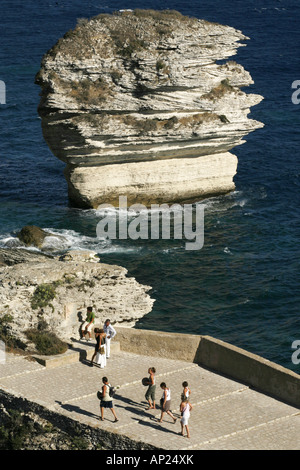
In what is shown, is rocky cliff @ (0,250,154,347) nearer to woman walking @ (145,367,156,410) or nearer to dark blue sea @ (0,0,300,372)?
dark blue sea @ (0,0,300,372)

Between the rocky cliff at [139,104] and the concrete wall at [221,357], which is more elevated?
the rocky cliff at [139,104]

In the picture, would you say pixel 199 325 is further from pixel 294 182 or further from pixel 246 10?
pixel 246 10

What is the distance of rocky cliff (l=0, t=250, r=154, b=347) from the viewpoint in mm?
42156

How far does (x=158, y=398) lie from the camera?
37.8 metres

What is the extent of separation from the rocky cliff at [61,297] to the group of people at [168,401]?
6.80 meters

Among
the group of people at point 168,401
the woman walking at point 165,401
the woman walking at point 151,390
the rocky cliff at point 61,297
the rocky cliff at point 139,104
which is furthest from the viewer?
the rocky cliff at point 139,104

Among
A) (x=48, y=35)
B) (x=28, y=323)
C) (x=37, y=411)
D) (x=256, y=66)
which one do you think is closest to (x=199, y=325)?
(x=28, y=323)

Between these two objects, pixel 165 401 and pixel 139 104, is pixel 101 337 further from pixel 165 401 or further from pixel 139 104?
pixel 139 104

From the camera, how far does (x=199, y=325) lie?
50.1 m

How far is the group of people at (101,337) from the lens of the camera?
132 feet

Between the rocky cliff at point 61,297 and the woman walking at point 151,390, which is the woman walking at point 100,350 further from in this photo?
the woman walking at point 151,390

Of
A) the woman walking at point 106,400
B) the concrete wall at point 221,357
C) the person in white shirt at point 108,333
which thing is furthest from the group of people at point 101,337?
the woman walking at point 106,400

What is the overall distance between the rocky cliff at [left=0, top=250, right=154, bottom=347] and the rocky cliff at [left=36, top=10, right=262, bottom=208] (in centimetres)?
1575

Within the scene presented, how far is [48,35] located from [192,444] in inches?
Answer: 3526
